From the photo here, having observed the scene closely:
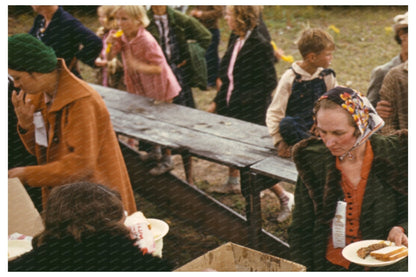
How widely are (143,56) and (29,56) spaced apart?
7.58ft

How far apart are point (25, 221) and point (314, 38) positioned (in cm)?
245

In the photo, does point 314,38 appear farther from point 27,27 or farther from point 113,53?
point 27,27

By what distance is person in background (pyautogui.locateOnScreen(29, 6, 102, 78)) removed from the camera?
20.1 ft

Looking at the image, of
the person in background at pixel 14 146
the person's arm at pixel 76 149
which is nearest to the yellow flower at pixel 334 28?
the person in background at pixel 14 146

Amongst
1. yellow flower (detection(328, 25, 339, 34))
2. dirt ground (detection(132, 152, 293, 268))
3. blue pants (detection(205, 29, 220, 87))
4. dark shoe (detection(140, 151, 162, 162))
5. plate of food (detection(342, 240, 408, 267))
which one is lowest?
dirt ground (detection(132, 152, 293, 268))

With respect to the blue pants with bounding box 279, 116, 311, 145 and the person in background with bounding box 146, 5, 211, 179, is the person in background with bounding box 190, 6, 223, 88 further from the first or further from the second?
the blue pants with bounding box 279, 116, 311, 145

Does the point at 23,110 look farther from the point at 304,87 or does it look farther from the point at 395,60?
the point at 395,60

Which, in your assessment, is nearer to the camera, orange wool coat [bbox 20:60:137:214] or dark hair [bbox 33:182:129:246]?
dark hair [bbox 33:182:129:246]

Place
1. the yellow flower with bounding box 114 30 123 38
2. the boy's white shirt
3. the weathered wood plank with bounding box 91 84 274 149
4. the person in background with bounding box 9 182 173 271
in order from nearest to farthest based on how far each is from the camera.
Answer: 1. the person in background with bounding box 9 182 173 271
2. the boy's white shirt
3. the weathered wood plank with bounding box 91 84 274 149
4. the yellow flower with bounding box 114 30 123 38

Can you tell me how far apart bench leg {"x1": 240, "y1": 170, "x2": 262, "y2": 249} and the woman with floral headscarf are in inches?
55.7

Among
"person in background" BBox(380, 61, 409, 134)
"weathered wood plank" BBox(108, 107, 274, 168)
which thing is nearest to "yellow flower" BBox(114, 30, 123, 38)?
"weathered wood plank" BBox(108, 107, 274, 168)

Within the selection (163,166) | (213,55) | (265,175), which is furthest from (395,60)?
(213,55)

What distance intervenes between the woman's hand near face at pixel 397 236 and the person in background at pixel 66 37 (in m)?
4.07

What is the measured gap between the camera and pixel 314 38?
14.9 ft
